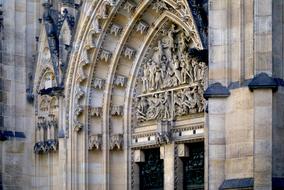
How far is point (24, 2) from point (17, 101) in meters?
2.60

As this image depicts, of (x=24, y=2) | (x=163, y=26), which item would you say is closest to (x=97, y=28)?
(x=163, y=26)

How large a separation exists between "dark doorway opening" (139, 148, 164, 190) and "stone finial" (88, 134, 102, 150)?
3.60 ft

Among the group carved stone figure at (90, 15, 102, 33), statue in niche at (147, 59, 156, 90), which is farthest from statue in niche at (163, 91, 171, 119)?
carved stone figure at (90, 15, 102, 33)

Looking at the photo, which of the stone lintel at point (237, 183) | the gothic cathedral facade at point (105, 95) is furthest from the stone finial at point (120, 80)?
the stone lintel at point (237, 183)

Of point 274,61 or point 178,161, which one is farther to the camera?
point 178,161

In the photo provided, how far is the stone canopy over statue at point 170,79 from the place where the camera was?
62.1 ft

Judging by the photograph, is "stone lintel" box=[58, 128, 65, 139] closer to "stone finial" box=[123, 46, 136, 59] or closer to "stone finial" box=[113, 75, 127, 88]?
"stone finial" box=[113, 75, 127, 88]

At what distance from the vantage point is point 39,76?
21.8 meters

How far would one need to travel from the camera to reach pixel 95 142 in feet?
67.4

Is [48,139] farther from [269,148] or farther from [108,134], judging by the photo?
[269,148]

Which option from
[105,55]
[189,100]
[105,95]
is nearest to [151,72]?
[105,55]

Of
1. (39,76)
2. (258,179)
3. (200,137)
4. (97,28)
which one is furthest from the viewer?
(39,76)

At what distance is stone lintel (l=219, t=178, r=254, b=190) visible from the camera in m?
14.2

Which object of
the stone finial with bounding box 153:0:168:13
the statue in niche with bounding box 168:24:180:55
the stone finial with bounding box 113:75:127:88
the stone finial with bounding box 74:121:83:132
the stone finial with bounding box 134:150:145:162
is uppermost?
the stone finial with bounding box 153:0:168:13
